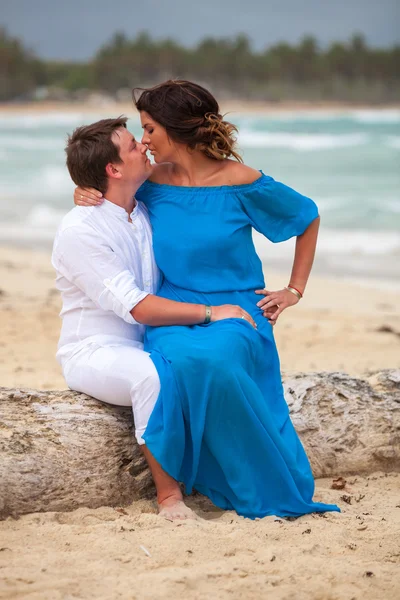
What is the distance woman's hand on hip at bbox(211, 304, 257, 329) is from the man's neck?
56 cm

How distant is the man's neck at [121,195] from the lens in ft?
10.4

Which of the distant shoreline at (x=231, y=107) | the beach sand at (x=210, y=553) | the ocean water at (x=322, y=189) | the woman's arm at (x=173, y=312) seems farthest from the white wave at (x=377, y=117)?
the beach sand at (x=210, y=553)

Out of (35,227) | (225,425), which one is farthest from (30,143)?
(225,425)

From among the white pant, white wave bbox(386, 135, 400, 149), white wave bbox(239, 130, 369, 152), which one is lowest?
white wave bbox(239, 130, 369, 152)

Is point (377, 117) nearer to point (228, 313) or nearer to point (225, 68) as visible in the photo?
point (225, 68)

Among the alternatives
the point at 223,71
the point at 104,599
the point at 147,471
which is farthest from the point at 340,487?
the point at 223,71

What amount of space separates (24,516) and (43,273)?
6.43 meters

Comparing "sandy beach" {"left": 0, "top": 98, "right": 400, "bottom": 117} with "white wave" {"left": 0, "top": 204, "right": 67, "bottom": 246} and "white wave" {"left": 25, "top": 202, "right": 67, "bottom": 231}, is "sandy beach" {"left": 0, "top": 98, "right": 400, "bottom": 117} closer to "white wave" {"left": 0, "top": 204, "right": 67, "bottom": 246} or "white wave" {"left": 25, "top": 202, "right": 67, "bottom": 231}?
"white wave" {"left": 25, "top": 202, "right": 67, "bottom": 231}

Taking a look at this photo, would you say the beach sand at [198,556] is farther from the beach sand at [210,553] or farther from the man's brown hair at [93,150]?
the man's brown hair at [93,150]

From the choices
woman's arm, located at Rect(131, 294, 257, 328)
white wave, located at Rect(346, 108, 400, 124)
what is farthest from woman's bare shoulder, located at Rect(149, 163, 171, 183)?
white wave, located at Rect(346, 108, 400, 124)

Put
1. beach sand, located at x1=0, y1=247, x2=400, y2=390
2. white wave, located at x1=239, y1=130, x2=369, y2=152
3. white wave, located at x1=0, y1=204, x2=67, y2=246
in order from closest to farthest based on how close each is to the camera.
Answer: beach sand, located at x1=0, y1=247, x2=400, y2=390 → white wave, located at x1=0, y1=204, x2=67, y2=246 → white wave, located at x1=239, y1=130, x2=369, y2=152

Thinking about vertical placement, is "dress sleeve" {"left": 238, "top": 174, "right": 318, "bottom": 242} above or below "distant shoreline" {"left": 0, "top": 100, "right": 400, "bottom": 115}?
above

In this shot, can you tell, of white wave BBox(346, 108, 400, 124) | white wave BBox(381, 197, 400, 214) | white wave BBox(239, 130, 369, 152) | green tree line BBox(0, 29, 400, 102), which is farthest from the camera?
green tree line BBox(0, 29, 400, 102)

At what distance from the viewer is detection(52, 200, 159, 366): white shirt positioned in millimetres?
2980
